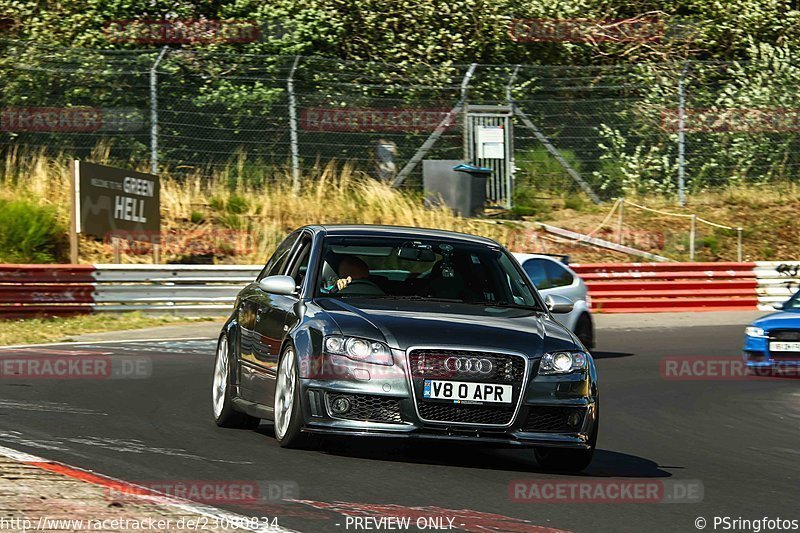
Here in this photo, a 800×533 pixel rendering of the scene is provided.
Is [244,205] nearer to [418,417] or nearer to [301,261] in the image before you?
[301,261]

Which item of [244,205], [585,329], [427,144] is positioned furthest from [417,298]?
[427,144]

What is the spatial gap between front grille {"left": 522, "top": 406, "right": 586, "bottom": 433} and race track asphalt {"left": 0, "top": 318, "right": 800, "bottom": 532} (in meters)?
0.29

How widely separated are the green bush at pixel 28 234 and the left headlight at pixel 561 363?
17.4 m

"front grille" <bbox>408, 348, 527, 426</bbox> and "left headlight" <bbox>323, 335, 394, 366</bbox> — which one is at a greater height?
"left headlight" <bbox>323, 335, 394, 366</bbox>

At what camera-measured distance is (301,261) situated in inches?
385

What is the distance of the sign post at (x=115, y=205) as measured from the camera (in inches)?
927

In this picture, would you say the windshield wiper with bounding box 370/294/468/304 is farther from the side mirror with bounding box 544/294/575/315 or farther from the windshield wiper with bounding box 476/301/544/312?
the side mirror with bounding box 544/294/575/315

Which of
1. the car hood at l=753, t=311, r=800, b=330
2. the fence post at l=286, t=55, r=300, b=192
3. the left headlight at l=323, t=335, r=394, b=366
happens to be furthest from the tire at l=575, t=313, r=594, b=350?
the fence post at l=286, t=55, r=300, b=192

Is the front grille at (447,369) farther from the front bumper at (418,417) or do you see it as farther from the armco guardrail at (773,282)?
the armco guardrail at (773,282)

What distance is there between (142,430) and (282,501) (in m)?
3.14

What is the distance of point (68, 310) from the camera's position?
21.4 meters

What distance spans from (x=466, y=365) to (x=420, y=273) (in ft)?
4.71

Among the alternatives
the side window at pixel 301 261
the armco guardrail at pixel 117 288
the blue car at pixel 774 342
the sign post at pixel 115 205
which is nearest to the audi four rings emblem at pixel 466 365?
the side window at pixel 301 261

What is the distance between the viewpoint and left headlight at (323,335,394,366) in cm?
822
